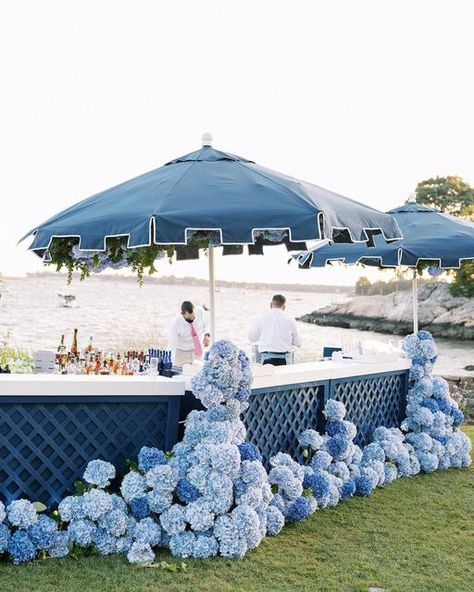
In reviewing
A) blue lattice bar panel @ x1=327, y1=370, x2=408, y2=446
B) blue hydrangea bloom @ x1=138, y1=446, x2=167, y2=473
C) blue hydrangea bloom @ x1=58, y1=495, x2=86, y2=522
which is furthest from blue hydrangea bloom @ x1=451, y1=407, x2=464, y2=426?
blue hydrangea bloom @ x1=58, y1=495, x2=86, y2=522

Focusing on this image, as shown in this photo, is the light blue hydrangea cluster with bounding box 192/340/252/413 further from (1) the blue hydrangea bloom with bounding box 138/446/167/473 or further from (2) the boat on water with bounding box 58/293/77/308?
(2) the boat on water with bounding box 58/293/77/308

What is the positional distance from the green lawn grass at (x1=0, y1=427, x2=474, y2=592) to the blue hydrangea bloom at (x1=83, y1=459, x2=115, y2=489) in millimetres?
446

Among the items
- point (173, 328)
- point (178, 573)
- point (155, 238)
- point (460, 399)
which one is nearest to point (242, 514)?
point (178, 573)

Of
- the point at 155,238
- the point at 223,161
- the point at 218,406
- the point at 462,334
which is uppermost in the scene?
the point at 223,161

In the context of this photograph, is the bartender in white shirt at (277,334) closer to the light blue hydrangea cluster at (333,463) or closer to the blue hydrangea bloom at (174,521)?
the light blue hydrangea cluster at (333,463)

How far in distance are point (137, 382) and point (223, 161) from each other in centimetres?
168

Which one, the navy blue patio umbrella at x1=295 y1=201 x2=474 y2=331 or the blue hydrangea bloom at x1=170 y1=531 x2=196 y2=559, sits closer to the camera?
the blue hydrangea bloom at x1=170 y1=531 x2=196 y2=559

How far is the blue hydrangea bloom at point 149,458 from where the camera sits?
5.09 metres

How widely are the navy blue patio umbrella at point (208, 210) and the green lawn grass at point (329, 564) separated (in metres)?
1.72

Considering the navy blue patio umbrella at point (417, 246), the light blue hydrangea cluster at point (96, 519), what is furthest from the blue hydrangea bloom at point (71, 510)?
the navy blue patio umbrella at point (417, 246)

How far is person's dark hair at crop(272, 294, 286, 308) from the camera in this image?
8.65 meters

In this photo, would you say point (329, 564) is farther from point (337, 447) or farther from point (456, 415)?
point (456, 415)

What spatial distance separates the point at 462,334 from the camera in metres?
54.3

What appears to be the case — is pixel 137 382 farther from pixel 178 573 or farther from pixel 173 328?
pixel 173 328
